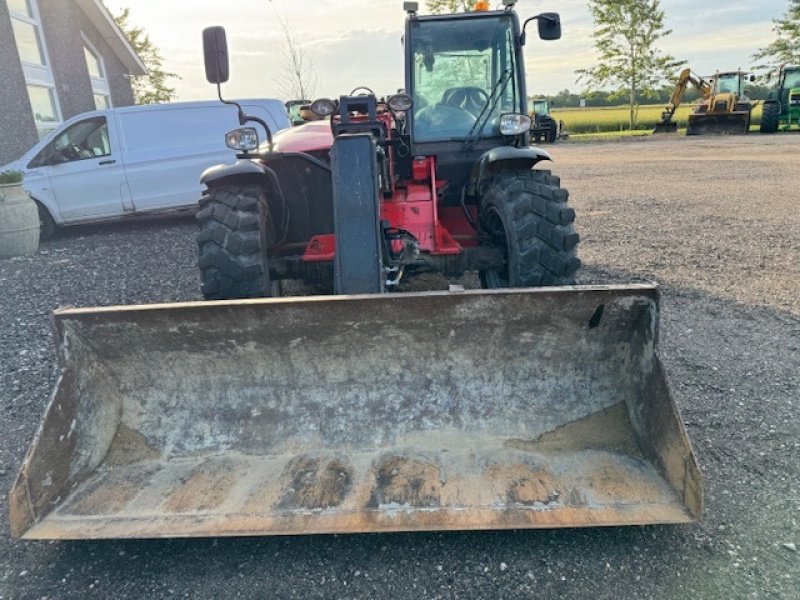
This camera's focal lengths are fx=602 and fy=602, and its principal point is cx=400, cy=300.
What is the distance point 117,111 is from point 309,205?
711cm

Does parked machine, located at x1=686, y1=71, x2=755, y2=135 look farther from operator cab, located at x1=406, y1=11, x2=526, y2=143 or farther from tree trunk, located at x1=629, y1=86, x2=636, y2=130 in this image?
operator cab, located at x1=406, y1=11, x2=526, y2=143

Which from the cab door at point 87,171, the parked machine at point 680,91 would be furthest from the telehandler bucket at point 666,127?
the cab door at point 87,171

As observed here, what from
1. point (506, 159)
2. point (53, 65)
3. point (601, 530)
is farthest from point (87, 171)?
point (601, 530)

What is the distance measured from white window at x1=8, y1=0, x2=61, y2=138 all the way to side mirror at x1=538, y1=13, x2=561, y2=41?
40.3 feet

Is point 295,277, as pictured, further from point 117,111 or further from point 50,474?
point 117,111

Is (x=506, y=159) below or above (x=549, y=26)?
below

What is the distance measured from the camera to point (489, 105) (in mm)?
4602

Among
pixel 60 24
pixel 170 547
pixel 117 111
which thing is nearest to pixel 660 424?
pixel 170 547

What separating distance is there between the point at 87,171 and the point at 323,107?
7.14m

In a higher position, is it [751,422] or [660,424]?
[660,424]

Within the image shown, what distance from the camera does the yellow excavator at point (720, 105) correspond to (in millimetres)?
26992

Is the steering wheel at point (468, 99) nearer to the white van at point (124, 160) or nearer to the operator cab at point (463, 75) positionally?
the operator cab at point (463, 75)

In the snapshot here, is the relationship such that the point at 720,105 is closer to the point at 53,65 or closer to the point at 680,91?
the point at 680,91

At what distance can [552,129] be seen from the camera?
1150 inches
